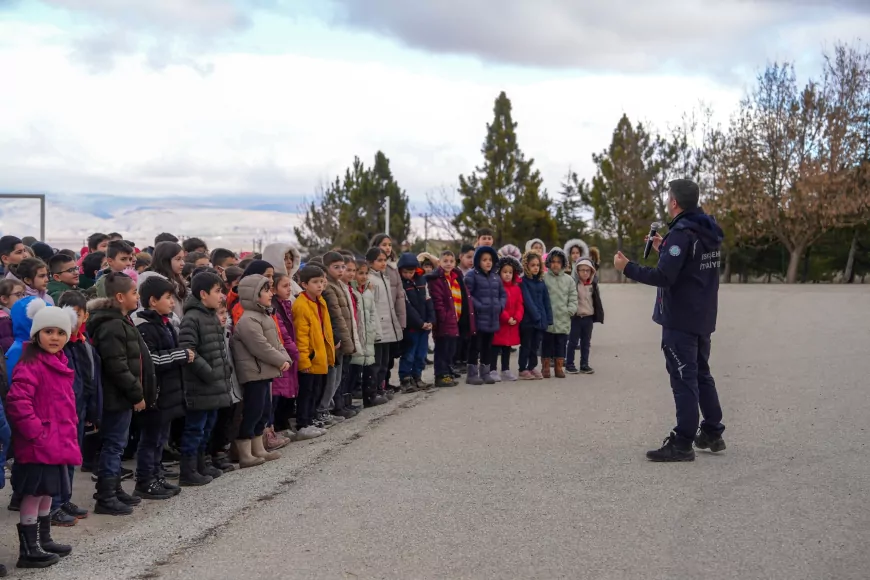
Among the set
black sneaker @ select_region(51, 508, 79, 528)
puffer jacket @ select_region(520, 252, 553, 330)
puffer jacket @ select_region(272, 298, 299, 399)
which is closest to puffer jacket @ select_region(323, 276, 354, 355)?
puffer jacket @ select_region(272, 298, 299, 399)

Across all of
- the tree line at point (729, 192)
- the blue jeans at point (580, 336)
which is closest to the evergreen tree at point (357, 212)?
the tree line at point (729, 192)

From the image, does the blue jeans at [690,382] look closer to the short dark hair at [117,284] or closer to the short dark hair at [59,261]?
the short dark hair at [117,284]

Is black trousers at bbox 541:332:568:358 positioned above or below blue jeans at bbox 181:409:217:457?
above

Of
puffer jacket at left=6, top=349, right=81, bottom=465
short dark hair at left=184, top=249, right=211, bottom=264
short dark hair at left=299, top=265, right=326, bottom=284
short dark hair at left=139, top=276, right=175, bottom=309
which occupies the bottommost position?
puffer jacket at left=6, top=349, right=81, bottom=465

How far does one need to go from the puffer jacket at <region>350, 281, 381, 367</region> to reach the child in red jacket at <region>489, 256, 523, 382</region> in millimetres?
2605

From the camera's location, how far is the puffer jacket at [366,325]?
11.0 meters

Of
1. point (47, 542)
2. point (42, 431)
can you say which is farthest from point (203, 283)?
point (47, 542)

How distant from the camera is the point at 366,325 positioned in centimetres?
1134

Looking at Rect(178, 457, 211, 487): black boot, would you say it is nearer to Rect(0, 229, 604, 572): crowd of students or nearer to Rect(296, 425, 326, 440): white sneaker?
Rect(0, 229, 604, 572): crowd of students

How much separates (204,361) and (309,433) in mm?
2128

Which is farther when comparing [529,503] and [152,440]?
[152,440]

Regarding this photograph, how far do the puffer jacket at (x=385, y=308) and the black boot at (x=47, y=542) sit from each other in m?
6.22

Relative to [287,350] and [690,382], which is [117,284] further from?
[690,382]

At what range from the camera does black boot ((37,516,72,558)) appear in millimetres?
5852
